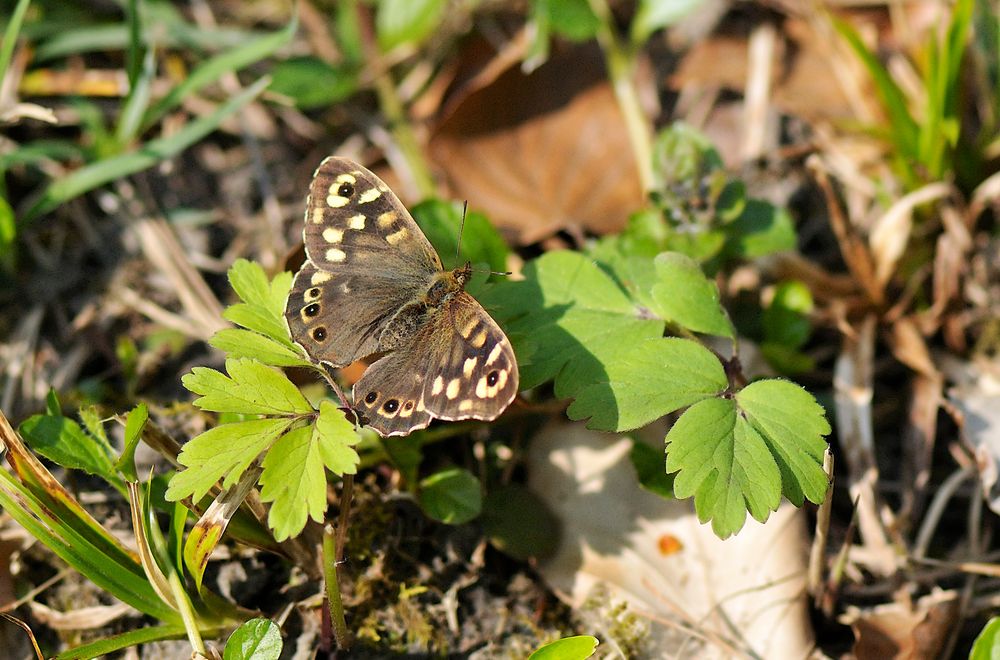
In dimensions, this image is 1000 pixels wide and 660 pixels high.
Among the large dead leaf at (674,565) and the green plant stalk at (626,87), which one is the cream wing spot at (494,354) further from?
the green plant stalk at (626,87)

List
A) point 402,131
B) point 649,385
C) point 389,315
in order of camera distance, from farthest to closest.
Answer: point 402,131 → point 389,315 → point 649,385

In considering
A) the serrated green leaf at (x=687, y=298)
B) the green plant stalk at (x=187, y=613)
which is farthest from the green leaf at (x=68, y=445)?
the serrated green leaf at (x=687, y=298)

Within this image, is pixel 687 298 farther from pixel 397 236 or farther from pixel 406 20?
pixel 406 20

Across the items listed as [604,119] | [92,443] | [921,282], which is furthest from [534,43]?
[92,443]

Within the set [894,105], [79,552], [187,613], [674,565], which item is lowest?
[674,565]

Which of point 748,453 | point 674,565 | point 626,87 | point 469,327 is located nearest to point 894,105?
point 626,87

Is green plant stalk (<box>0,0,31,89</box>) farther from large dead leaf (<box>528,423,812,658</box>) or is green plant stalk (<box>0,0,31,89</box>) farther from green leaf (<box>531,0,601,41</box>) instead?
large dead leaf (<box>528,423,812,658</box>)

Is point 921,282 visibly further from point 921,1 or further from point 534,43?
point 534,43
